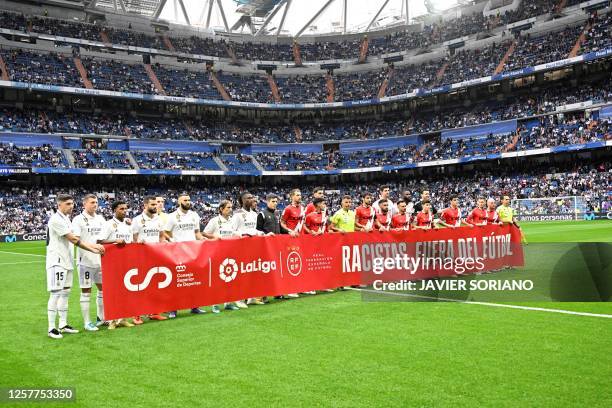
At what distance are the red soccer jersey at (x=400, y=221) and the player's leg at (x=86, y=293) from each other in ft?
25.2

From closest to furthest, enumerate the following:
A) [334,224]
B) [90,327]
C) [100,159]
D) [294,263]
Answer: [90,327] → [294,263] → [334,224] → [100,159]

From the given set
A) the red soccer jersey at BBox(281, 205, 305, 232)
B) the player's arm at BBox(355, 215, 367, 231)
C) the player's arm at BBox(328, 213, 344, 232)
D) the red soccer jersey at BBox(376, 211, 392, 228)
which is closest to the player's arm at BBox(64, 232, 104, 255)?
the red soccer jersey at BBox(281, 205, 305, 232)

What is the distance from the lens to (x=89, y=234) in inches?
347

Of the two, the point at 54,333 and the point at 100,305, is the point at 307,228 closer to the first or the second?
the point at 100,305

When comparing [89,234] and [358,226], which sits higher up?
[89,234]

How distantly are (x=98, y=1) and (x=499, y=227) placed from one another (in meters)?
63.5

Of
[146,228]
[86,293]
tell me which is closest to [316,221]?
[146,228]

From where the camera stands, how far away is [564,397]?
4.74 metres

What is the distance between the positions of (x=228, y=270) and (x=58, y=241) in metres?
3.22

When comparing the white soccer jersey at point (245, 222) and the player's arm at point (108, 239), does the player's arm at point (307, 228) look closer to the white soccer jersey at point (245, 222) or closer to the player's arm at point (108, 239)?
the white soccer jersey at point (245, 222)

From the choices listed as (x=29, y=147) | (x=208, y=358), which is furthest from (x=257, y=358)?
(x=29, y=147)

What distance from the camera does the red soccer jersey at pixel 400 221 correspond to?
528 inches

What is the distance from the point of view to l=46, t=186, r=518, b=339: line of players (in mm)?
8195

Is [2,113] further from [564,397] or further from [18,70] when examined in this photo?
[564,397]
